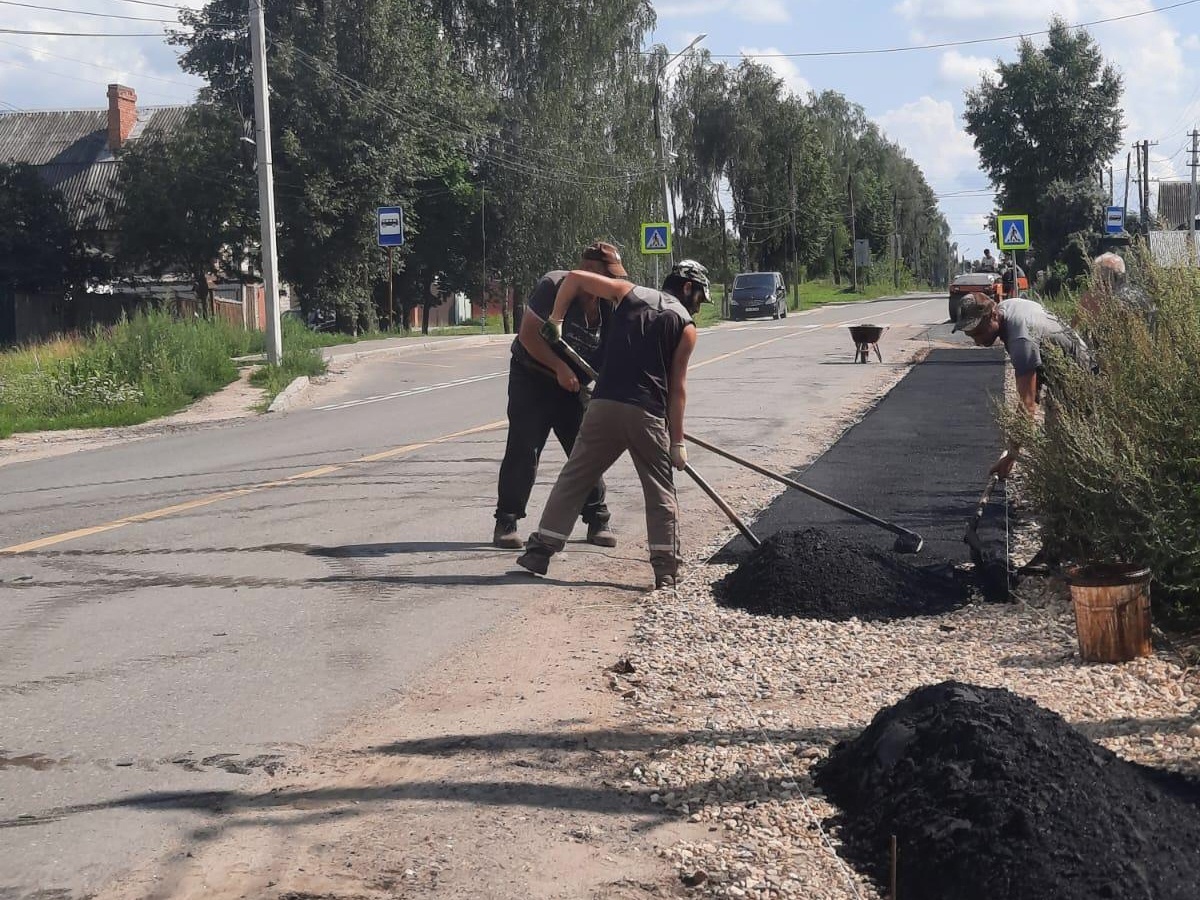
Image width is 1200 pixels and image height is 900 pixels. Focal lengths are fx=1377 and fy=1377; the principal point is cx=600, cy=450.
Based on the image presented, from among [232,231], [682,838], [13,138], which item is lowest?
[682,838]

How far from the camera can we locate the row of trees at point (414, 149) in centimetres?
4100

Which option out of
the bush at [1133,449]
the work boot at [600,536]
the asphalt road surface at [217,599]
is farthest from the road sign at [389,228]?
the bush at [1133,449]

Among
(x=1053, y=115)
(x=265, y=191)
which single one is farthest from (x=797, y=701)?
(x=1053, y=115)

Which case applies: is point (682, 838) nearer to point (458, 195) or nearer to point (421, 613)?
point (421, 613)

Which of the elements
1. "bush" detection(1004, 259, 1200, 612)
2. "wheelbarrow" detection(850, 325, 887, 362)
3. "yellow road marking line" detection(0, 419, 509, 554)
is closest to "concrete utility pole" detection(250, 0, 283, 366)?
"yellow road marking line" detection(0, 419, 509, 554)

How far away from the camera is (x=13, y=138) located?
60.8m

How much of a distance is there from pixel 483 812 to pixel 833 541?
3505mm

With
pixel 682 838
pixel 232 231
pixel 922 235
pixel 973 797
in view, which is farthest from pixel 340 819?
pixel 922 235

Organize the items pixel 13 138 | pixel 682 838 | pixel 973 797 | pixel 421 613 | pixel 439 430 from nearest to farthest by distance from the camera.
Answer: pixel 973 797
pixel 682 838
pixel 421 613
pixel 439 430
pixel 13 138

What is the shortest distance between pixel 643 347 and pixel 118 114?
55646mm

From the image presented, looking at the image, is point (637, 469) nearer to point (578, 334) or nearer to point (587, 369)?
point (587, 369)

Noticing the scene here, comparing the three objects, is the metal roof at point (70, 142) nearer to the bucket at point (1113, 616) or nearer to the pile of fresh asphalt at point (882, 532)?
the pile of fresh asphalt at point (882, 532)

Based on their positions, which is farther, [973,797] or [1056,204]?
[1056,204]

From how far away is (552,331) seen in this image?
7.68 meters
